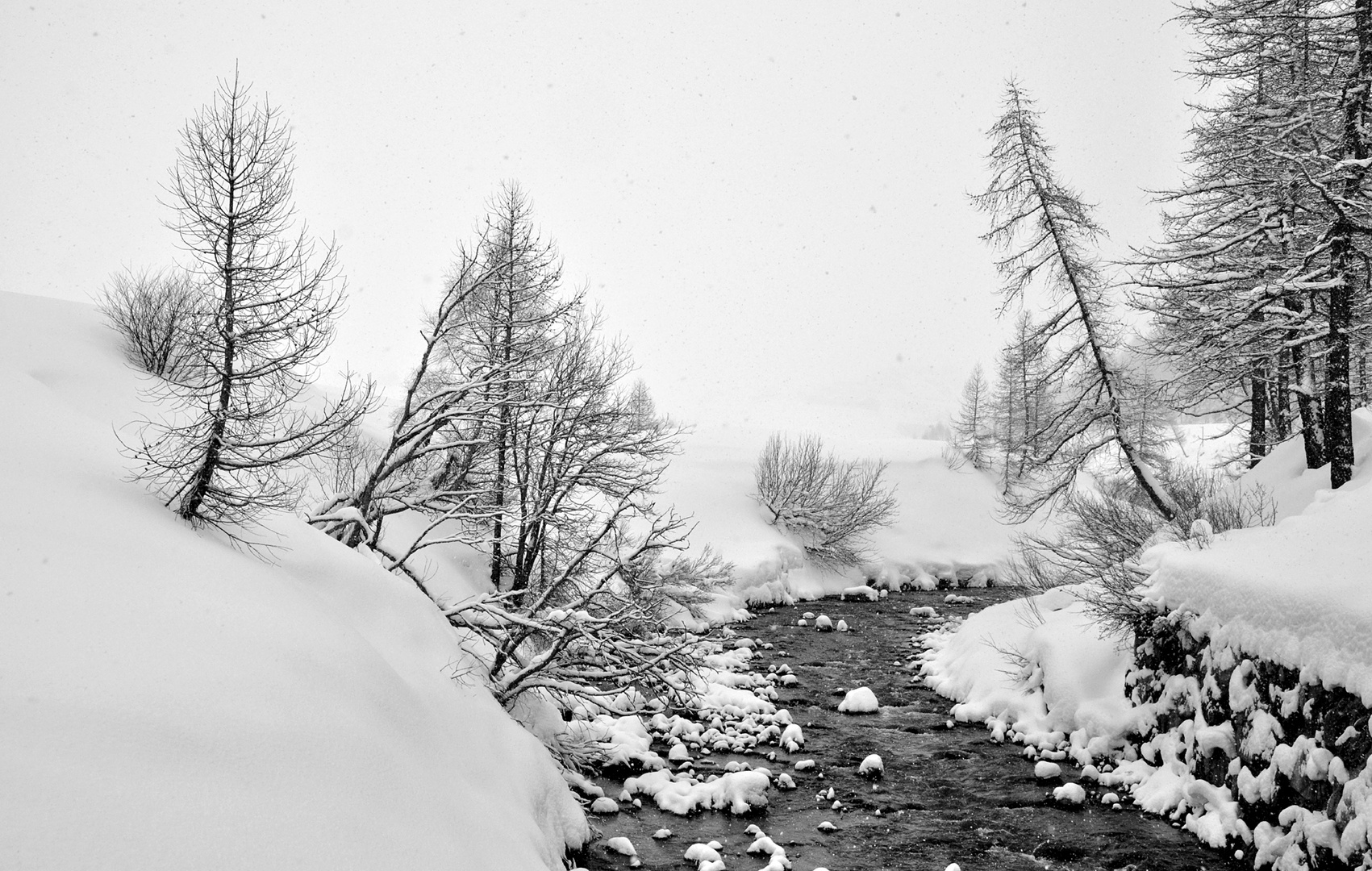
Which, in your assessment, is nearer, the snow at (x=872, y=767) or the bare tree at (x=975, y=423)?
the snow at (x=872, y=767)

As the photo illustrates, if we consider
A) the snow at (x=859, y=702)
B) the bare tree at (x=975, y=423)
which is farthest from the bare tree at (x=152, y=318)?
the bare tree at (x=975, y=423)

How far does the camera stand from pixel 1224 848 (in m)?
7.94

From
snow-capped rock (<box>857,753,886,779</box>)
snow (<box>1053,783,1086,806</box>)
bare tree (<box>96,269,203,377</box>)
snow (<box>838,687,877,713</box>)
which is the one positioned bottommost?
snow (<box>838,687,877,713</box>)

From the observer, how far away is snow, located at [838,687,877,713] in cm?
1349

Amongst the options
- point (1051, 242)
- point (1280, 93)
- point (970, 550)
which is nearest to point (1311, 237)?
point (1280, 93)

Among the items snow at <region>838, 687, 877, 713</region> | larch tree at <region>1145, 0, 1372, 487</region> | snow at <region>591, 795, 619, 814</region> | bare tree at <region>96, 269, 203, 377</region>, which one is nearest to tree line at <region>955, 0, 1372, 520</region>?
larch tree at <region>1145, 0, 1372, 487</region>

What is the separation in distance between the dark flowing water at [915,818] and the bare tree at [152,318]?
534 inches

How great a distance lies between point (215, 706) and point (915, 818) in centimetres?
764

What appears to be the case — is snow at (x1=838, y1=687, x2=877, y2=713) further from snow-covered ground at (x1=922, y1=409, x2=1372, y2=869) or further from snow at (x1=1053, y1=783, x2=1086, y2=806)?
snow at (x1=1053, y1=783, x2=1086, y2=806)

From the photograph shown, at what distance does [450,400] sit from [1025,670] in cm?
1026

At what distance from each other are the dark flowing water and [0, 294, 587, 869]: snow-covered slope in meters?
1.67

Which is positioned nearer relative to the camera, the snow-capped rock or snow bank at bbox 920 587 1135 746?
the snow-capped rock

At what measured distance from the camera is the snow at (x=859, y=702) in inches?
531

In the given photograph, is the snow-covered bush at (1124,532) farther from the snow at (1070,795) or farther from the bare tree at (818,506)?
the bare tree at (818,506)
